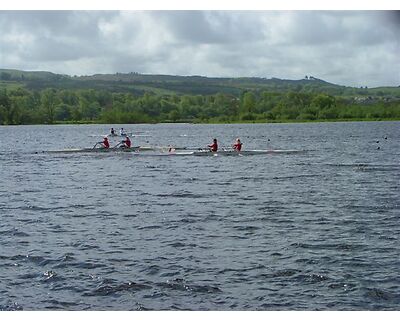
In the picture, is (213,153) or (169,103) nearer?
(169,103)

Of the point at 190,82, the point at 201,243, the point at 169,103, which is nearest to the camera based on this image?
the point at 201,243

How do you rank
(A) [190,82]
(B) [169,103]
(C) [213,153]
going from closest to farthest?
(A) [190,82]
(B) [169,103]
(C) [213,153]

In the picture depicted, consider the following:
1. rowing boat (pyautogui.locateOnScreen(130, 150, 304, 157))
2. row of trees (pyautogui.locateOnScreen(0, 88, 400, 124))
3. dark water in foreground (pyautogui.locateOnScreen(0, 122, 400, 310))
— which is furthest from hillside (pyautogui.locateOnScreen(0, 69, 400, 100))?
rowing boat (pyautogui.locateOnScreen(130, 150, 304, 157))

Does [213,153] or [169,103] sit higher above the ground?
[169,103]

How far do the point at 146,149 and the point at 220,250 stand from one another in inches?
932

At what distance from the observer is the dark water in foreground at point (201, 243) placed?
937 centimetres

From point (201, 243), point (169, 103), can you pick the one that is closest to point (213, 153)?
point (169, 103)

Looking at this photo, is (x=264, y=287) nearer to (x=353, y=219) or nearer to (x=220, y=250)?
(x=220, y=250)

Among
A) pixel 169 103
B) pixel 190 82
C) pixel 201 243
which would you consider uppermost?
pixel 190 82

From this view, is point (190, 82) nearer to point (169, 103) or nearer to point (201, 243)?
point (201, 243)

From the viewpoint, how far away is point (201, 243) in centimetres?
1240

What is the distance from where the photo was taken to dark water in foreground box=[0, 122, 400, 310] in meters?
9.37

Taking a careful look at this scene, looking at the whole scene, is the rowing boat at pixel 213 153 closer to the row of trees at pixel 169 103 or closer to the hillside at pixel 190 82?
the row of trees at pixel 169 103

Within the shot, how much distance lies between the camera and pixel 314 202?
17.6 metres
